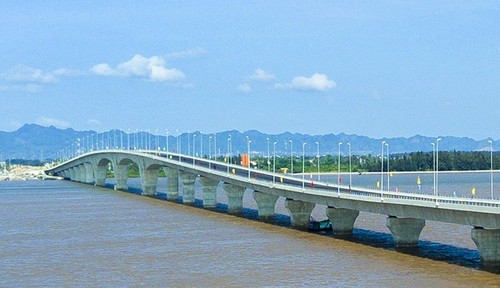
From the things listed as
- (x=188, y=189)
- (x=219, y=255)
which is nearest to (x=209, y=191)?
(x=188, y=189)

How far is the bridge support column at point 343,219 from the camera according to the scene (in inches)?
2901

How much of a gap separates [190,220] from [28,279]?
130ft

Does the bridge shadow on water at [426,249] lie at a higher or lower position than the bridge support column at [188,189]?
lower

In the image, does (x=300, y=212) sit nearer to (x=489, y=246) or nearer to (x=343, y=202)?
(x=343, y=202)

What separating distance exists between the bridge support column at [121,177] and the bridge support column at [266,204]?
7654 cm

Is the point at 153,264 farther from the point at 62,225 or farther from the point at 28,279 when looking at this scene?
the point at 62,225

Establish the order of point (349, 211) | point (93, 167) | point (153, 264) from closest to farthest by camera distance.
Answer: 1. point (153, 264)
2. point (349, 211)
3. point (93, 167)

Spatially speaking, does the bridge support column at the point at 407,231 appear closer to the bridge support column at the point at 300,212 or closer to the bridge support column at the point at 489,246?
the bridge support column at the point at 489,246

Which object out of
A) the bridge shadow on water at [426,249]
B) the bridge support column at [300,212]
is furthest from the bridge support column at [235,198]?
the bridge support column at [300,212]

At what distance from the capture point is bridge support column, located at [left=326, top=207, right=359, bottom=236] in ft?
242

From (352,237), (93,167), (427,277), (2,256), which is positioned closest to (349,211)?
(352,237)

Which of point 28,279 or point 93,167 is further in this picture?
point 93,167

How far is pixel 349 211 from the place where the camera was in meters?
73.7

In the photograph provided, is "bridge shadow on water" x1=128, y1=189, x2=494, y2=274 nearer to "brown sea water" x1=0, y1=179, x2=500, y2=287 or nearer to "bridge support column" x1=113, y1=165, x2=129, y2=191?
"brown sea water" x1=0, y1=179, x2=500, y2=287
